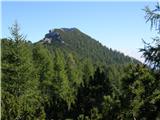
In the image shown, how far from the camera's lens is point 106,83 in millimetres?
50469

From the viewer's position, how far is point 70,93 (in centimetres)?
7394

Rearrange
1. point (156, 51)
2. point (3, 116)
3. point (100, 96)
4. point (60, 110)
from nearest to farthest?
point (156, 51), point (3, 116), point (100, 96), point (60, 110)

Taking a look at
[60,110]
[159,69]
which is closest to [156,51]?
[159,69]

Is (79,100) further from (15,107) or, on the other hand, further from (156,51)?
(156,51)

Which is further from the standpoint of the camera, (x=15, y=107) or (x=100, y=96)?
(x=100, y=96)

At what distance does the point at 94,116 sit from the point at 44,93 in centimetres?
4176

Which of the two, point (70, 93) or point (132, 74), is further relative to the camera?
point (70, 93)

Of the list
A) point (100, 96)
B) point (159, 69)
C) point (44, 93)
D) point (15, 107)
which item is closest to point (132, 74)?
point (15, 107)

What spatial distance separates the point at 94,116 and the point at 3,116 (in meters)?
13.7

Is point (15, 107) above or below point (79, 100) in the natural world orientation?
above

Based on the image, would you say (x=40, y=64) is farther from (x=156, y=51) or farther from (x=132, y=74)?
(x=156, y=51)

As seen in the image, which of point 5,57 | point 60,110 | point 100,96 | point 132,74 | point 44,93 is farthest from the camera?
point 44,93

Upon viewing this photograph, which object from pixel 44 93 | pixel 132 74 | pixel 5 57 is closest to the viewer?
pixel 132 74

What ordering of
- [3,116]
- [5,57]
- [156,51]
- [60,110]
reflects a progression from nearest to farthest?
[156,51] → [3,116] → [5,57] → [60,110]
